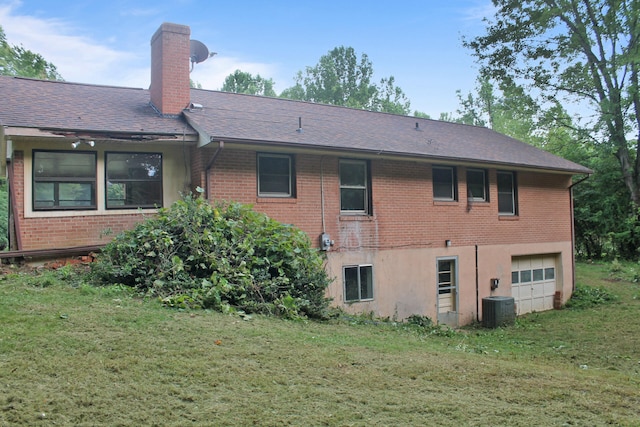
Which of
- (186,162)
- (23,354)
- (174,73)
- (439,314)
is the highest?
(174,73)

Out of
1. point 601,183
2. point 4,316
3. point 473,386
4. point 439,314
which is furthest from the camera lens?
point 601,183

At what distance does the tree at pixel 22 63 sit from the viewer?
26672mm

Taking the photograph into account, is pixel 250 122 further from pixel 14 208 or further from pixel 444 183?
pixel 444 183

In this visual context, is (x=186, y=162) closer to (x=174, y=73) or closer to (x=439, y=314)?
(x=174, y=73)

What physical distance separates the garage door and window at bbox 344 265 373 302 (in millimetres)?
6240

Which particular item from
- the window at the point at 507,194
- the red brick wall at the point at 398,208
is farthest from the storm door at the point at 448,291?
the window at the point at 507,194

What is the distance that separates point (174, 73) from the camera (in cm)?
1235

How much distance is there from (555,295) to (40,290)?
639 inches

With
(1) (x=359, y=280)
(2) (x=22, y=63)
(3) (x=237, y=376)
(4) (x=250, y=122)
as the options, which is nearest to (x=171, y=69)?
(4) (x=250, y=122)

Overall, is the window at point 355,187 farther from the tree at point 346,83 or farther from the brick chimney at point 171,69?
the tree at point 346,83

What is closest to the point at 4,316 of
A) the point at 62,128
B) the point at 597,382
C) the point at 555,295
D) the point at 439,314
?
the point at 62,128

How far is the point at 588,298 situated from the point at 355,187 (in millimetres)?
10480

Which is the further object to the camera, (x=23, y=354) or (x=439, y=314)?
(x=439, y=314)

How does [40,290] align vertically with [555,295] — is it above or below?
above
